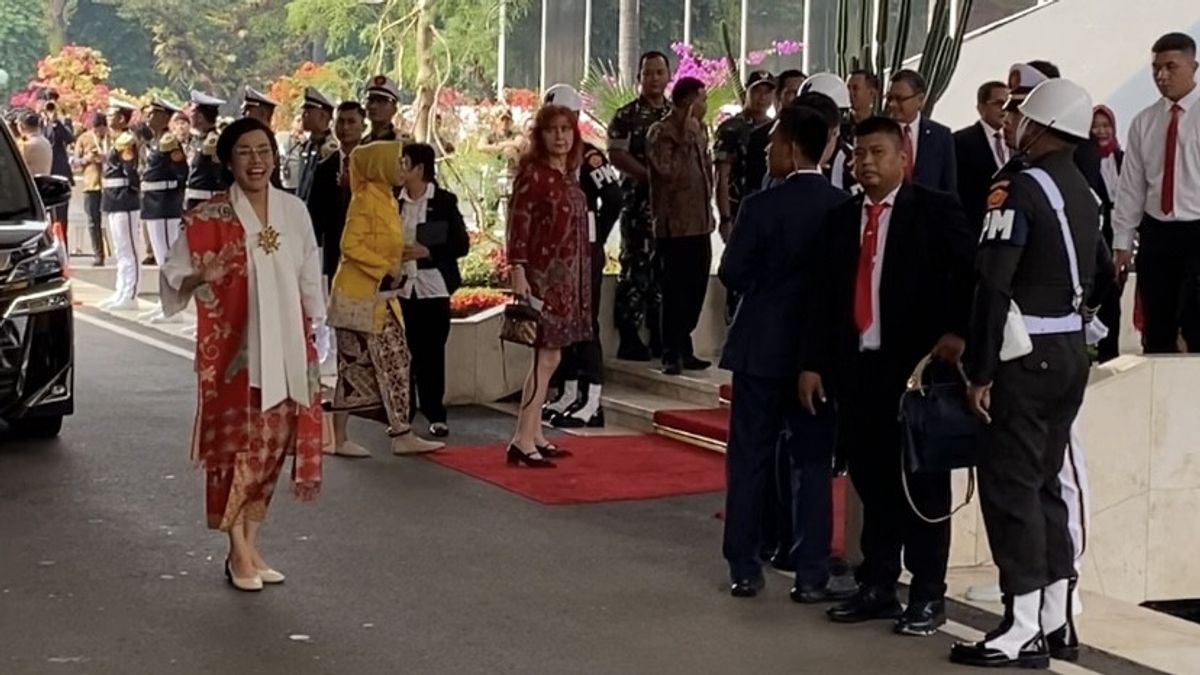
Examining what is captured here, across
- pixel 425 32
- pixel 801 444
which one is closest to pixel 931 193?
pixel 801 444

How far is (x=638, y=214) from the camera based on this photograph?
13.0m

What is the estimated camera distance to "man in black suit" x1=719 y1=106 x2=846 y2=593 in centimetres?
772

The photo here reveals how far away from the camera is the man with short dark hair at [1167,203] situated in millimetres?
9969

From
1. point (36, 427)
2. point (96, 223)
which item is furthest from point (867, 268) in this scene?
point (96, 223)

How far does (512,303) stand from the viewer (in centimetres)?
1062

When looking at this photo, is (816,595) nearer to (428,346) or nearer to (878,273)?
(878,273)

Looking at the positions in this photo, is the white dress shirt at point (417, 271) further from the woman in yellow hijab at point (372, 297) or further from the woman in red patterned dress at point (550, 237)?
the woman in red patterned dress at point (550, 237)

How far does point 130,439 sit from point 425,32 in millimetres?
12089

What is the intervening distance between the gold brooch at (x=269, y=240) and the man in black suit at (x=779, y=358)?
1819 mm

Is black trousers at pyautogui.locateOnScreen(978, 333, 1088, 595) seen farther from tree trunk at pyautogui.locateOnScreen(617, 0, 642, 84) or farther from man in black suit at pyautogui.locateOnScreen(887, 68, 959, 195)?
tree trunk at pyautogui.locateOnScreen(617, 0, 642, 84)

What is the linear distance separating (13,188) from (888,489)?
6317mm

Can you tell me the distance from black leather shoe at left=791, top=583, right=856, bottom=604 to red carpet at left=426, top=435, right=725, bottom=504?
2228 mm

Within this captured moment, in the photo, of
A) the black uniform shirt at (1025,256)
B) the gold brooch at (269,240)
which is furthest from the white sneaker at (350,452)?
the black uniform shirt at (1025,256)

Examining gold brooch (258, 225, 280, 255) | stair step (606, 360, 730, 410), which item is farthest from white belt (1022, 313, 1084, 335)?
stair step (606, 360, 730, 410)
